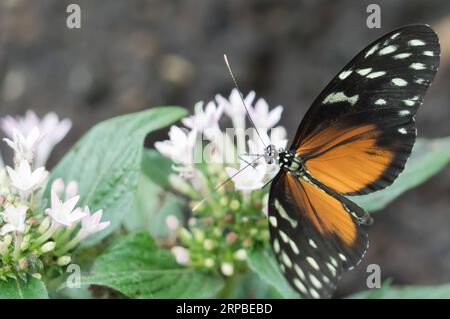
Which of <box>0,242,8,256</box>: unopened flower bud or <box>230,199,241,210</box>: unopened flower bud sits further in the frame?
<box>230,199,241,210</box>: unopened flower bud

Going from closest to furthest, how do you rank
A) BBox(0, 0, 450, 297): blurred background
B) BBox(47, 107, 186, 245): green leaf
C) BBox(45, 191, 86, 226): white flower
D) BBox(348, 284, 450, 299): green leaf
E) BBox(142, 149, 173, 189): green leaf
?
1. BBox(45, 191, 86, 226): white flower
2. BBox(47, 107, 186, 245): green leaf
3. BBox(348, 284, 450, 299): green leaf
4. BBox(142, 149, 173, 189): green leaf
5. BBox(0, 0, 450, 297): blurred background

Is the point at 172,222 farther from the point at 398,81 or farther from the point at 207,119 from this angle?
the point at 398,81

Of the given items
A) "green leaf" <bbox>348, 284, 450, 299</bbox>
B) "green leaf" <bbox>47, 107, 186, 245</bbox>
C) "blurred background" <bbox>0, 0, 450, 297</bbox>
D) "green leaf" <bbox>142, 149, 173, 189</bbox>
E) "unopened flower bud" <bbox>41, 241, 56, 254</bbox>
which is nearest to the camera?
"unopened flower bud" <bbox>41, 241, 56, 254</bbox>

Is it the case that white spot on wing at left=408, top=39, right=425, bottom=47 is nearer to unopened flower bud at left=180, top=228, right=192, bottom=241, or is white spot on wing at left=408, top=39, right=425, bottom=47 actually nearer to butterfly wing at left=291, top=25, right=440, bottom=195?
butterfly wing at left=291, top=25, right=440, bottom=195

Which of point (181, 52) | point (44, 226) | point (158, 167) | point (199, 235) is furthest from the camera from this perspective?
point (181, 52)

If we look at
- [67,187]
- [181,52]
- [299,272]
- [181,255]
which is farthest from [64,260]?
[181,52]

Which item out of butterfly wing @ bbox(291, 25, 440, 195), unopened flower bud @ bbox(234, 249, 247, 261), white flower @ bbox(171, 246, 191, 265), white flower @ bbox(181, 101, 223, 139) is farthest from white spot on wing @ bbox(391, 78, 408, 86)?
white flower @ bbox(171, 246, 191, 265)
